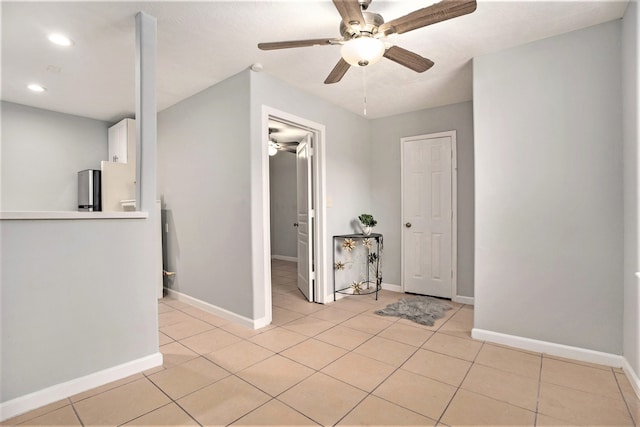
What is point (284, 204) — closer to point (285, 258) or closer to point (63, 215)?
point (285, 258)

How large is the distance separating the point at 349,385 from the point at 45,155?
455 cm

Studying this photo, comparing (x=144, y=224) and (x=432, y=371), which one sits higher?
(x=144, y=224)

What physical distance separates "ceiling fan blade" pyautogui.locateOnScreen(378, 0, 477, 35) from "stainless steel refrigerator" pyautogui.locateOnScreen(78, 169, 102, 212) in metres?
3.87

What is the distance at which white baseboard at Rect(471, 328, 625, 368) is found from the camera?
2.23 meters

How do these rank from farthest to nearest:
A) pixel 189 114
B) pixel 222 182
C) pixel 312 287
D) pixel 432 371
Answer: pixel 312 287, pixel 189 114, pixel 222 182, pixel 432 371

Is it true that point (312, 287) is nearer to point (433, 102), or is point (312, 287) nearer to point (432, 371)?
point (432, 371)

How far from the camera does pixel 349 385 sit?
78.5 inches

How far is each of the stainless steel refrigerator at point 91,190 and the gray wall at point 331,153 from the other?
244cm

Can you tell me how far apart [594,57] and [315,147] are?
2.54 metres

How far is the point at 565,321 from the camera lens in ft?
7.81

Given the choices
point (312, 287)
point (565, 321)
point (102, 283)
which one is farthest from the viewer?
point (312, 287)

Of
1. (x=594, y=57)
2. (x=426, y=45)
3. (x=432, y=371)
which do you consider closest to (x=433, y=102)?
(x=426, y=45)

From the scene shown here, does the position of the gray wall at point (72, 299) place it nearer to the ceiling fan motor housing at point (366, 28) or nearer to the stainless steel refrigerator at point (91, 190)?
the ceiling fan motor housing at point (366, 28)

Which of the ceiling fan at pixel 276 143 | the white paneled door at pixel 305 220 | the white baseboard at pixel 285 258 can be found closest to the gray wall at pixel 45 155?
the ceiling fan at pixel 276 143
